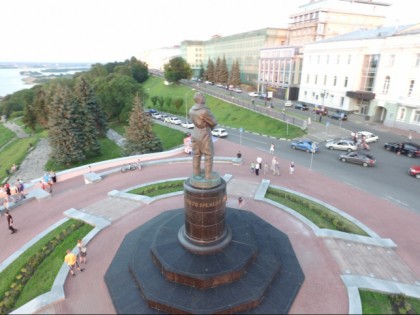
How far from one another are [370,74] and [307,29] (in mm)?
35870

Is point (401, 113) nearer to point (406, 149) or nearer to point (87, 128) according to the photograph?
point (406, 149)

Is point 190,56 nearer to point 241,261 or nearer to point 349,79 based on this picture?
point 349,79

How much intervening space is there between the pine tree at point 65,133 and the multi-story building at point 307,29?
141ft

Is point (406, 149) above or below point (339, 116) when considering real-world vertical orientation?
below

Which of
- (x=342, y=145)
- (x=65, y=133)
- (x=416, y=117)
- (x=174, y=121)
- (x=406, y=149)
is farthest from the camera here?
(x=174, y=121)

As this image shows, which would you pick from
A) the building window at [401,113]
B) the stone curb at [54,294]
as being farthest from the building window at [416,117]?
the stone curb at [54,294]

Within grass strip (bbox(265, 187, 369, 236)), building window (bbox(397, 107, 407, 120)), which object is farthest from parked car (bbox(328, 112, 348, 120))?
grass strip (bbox(265, 187, 369, 236))

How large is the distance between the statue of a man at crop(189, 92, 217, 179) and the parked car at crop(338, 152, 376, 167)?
744 inches

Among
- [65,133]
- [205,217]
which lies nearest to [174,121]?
[65,133]

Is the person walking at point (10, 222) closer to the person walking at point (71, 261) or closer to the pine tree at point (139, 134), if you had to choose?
the person walking at point (71, 261)

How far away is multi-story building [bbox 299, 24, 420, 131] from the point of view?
33469 mm

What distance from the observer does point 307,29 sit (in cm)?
6881

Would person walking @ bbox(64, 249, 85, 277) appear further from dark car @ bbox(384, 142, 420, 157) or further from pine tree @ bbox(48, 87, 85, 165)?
dark car @ bbox(384, 142, 420, 157)

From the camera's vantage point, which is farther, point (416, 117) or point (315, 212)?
point (416, 117)
